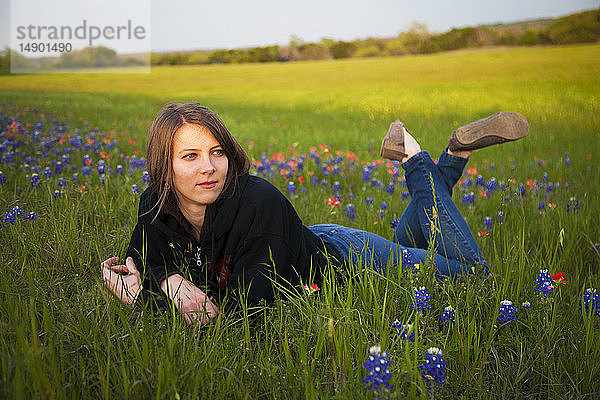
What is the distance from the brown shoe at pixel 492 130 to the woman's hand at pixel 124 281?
2.29 m

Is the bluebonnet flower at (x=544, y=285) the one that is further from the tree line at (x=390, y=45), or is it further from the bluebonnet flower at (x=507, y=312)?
the tree line at (x=390, y=45)

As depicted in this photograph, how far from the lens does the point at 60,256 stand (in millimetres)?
2943

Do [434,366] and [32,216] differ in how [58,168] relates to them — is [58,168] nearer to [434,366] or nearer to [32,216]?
[32,216]

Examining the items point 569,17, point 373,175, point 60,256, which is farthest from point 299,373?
point 569,17

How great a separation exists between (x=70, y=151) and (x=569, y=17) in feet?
70.9

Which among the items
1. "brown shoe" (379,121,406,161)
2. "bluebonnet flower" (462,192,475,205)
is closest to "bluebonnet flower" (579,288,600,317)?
"brown shoe" (379,121,406,161)

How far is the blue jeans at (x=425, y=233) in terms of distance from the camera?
2.94 metres

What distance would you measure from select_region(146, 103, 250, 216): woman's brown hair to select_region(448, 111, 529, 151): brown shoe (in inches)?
63.1

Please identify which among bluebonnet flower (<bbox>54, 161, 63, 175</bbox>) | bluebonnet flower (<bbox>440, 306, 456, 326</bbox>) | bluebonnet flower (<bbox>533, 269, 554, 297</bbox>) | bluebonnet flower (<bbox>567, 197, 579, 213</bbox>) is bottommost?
bluebonnet flower (<bbox>440, 306, 456, 326</bbox>)

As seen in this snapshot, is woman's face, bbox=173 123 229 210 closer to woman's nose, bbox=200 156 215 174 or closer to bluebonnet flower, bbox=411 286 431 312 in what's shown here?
woman's nose, bbox=200 156 215 174

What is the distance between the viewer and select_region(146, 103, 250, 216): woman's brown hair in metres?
2.52

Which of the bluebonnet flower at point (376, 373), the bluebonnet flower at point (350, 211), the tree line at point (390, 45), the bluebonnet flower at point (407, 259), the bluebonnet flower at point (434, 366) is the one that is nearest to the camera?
the bluebonnet flower at point (376, 373)

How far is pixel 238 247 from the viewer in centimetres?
248

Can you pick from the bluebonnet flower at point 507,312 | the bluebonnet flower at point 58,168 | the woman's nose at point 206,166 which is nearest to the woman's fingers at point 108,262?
the woman's nose at point 206,166
